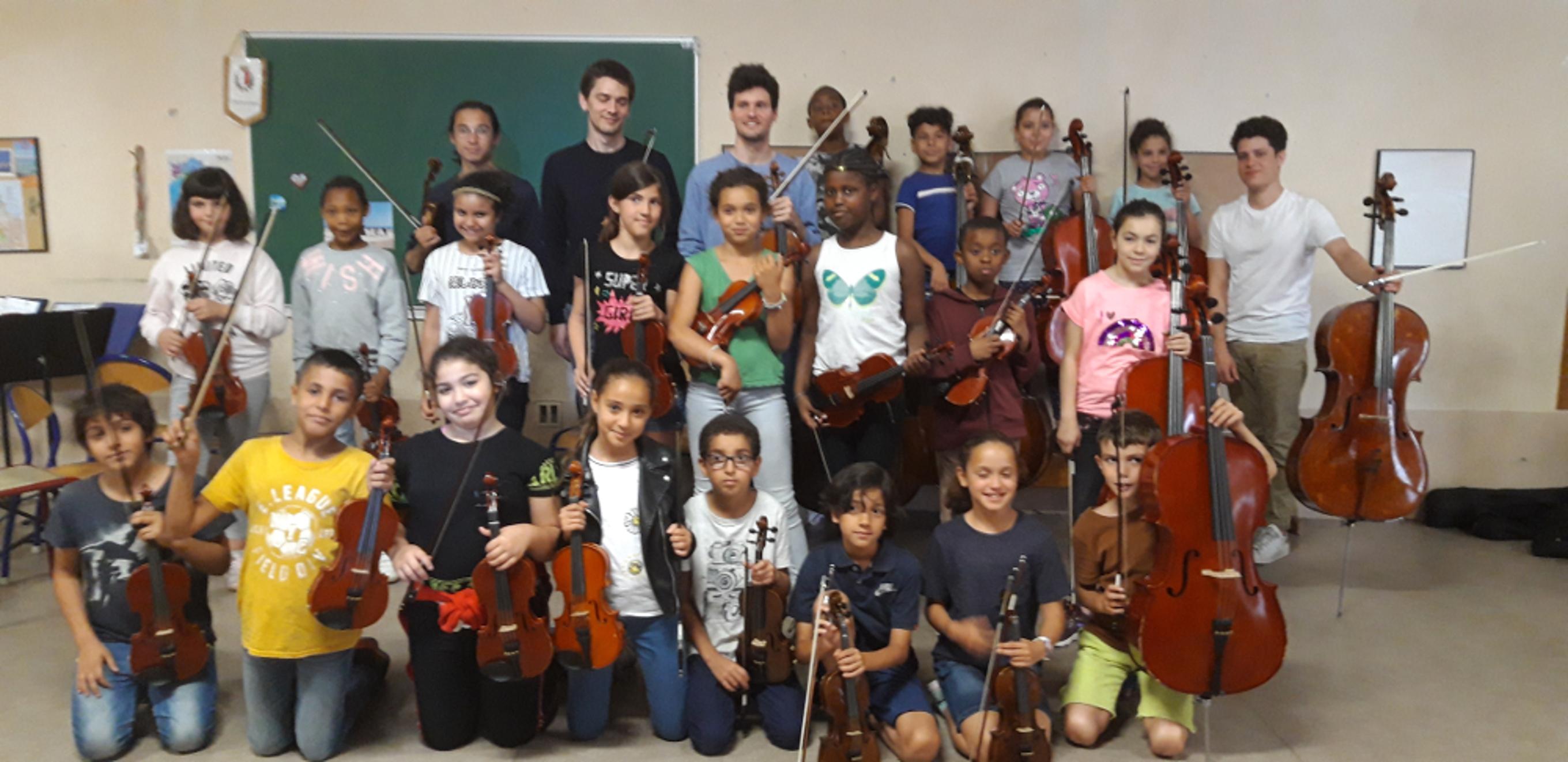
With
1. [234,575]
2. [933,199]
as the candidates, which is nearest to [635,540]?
[234,575]

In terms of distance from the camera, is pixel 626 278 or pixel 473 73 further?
pixel 473 73

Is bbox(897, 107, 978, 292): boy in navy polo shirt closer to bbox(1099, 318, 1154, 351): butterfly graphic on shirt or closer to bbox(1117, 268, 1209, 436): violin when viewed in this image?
bbox(1099, 318, 1154, 351): butterfly graphic on shirt

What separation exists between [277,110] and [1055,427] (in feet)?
11.4

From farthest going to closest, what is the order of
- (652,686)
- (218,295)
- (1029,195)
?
(1029,195) → (218,295) → (652,686)

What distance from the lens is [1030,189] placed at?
13.9ft

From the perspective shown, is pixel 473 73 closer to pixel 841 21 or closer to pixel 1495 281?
pixel 841 21

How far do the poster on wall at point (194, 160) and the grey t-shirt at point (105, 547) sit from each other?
98.4 inches

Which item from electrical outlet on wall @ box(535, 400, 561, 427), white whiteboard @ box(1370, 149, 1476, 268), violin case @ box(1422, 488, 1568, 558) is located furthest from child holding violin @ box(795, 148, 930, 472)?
violin case @ box(1422, 488, 1568, 558)

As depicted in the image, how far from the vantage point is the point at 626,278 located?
301cm

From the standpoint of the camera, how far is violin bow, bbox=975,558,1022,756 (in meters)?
2.29

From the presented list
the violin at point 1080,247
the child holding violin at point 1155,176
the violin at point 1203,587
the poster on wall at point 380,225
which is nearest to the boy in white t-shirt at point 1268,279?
the child holding violin at point 1155,176

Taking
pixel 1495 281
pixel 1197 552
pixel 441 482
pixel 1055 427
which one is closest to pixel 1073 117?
pixel 1055 427

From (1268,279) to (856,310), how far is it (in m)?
1.66

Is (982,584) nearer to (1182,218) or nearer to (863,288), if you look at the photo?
(863,288)
